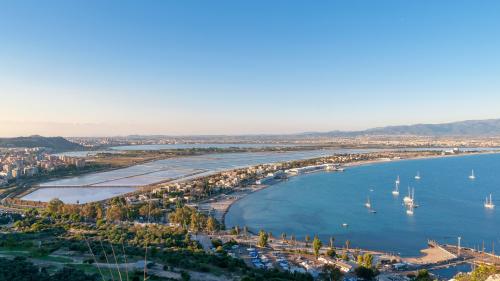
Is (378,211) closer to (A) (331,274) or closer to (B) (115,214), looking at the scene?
(A) (331,274)

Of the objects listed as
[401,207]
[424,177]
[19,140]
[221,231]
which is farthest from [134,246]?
[19,140]

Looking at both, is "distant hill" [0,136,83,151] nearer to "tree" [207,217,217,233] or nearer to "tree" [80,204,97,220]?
"tree" [80,204,97,220]

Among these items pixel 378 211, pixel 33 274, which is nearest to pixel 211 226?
pixel 33 274

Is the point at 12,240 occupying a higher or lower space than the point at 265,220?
higher

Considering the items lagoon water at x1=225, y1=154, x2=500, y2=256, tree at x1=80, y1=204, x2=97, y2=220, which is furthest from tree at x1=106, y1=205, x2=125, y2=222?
lagoon water at x1=225, y1=154, x2=500, y2=256

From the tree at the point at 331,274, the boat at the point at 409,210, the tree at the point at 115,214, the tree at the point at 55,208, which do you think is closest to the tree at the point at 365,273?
the tree at the point at 331,274

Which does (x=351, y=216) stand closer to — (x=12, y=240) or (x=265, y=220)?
(x=265, y=220)
